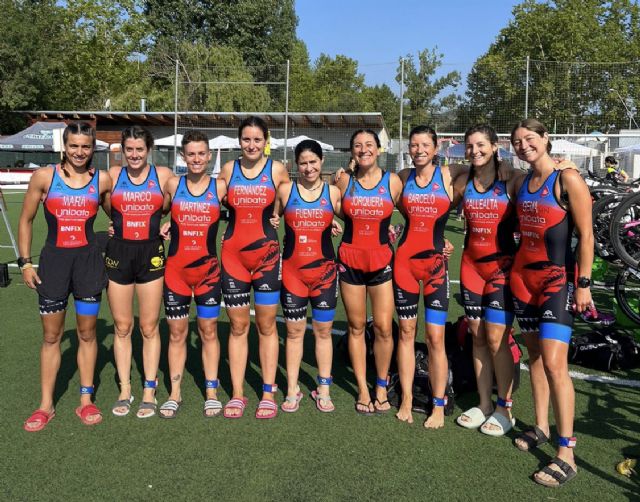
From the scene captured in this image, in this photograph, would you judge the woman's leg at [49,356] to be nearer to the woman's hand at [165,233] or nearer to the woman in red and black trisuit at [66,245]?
the woman in red and black trisuit at [66,245]

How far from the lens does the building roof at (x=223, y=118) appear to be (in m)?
26.1

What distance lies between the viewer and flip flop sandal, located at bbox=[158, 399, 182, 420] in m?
4.01

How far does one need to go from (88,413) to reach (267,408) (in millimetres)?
1233

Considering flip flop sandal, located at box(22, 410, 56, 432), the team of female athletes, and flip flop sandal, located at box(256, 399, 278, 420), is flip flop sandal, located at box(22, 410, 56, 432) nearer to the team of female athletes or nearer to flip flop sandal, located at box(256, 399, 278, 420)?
the team of female athletes

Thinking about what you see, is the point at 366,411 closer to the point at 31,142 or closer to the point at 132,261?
the point at 132,261

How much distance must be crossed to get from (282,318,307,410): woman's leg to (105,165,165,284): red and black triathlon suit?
41.4 inches

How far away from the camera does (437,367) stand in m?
3.97

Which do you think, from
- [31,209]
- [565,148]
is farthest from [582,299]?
[565,148]

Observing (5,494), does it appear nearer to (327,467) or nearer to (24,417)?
(24,417)

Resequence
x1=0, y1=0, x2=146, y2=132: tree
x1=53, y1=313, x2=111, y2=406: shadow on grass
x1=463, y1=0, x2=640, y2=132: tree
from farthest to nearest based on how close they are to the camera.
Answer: x1=0, y1=0, x2=146, y2=132: tree < x1=463, y1=0, x2=640, y2=132: tree < x1=53, y1=313, x2=111, y2=406: shadow on grass

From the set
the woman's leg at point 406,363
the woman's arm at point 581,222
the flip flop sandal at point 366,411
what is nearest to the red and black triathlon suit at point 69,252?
the flip flop sandal at point 366,411

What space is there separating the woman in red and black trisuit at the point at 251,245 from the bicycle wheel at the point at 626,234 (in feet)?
12.9

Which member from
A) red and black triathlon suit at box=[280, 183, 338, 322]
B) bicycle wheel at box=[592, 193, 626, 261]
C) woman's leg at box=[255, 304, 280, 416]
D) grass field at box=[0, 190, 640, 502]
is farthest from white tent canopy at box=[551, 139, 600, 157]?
woman's leg at box=[255, 304, 280, 416]

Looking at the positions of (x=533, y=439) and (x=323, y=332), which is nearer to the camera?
(x=533, y=439)
